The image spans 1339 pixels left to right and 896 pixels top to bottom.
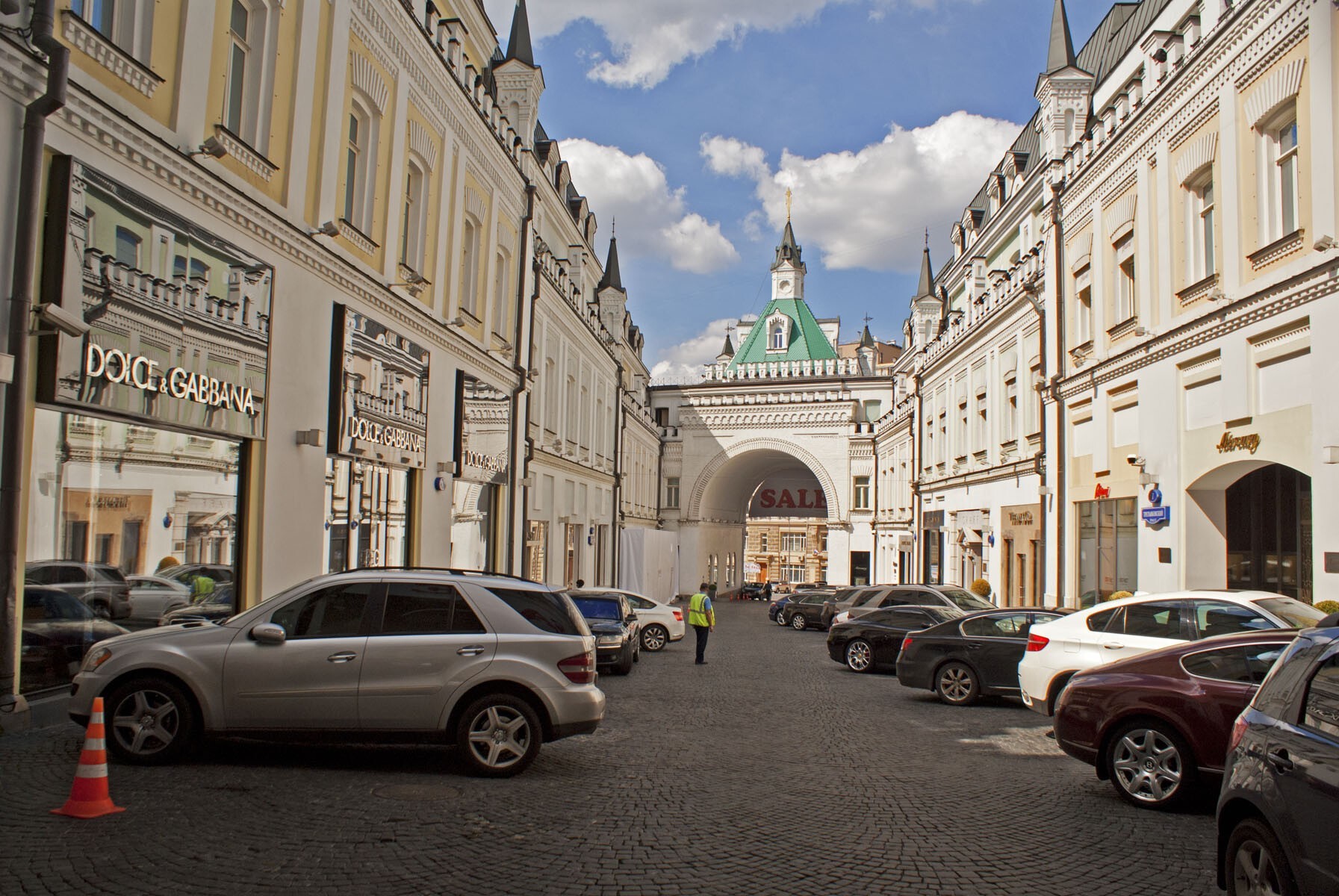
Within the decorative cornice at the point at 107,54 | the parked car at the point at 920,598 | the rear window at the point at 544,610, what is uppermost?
the decorative cornice at the point at 107,54

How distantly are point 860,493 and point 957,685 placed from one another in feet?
139

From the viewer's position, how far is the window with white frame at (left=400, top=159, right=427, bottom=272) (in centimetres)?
1653

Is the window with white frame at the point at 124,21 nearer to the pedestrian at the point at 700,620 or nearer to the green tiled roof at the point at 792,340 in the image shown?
the pedestrian at the point at 700,620

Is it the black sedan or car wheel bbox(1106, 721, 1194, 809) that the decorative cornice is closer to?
car wheel bbox(1106, 721, 1194, 809)

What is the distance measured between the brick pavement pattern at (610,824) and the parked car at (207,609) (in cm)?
225

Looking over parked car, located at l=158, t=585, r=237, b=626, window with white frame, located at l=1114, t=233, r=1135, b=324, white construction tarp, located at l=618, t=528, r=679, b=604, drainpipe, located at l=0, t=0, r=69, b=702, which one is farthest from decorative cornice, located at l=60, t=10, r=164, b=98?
white construction tarp, located at l=618, t=528, r=679, b=604

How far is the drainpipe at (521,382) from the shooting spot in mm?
22656

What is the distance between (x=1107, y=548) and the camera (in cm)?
1973

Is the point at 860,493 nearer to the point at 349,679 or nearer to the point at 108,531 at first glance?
the point at 108,531

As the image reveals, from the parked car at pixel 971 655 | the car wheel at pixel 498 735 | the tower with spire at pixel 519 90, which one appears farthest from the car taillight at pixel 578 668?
the tower with spire at pixel 519 90

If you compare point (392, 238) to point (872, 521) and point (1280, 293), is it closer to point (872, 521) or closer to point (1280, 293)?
point (1280, 293)

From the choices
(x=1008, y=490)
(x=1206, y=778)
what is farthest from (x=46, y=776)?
(x=1008, y=490)

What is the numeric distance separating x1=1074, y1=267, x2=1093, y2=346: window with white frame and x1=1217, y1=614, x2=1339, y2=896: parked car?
60.3ft

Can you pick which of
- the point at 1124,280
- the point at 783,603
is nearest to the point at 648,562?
the point at 783,603
